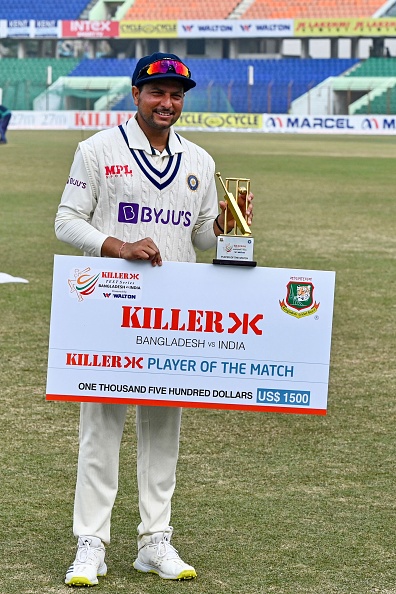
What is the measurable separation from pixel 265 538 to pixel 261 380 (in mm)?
999

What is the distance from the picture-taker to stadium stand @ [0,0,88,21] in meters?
79.4

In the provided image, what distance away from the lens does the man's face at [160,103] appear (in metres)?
4.23

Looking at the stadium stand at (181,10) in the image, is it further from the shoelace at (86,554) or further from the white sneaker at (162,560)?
the shoelace at (86,554)

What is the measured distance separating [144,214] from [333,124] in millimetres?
55104

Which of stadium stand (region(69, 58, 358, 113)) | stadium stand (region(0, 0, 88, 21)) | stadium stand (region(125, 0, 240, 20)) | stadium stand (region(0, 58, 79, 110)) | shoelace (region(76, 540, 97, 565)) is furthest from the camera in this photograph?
stadium stand (region(0, 0, 88, 21))

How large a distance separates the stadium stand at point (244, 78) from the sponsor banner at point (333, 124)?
223 inches

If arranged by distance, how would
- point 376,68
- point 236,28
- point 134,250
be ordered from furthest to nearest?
point 236,28
point 376,68
point 134,250

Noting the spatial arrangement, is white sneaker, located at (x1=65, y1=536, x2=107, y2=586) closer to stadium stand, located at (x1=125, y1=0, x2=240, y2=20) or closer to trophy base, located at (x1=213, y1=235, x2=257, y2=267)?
trophy base, located at (x1=213, y1=235, x2=257, y2=267)

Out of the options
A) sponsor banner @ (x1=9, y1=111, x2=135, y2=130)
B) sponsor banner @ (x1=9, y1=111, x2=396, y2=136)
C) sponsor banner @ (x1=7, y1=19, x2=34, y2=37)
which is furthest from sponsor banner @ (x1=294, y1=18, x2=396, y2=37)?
sponsor banner @ (x1=7, y1=19, x2=34, y2=37)

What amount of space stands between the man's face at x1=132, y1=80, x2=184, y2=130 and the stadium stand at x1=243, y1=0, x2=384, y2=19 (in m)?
69.3

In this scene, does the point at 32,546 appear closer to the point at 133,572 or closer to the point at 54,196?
the point at 133,572

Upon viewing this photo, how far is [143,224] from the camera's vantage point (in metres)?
4.34

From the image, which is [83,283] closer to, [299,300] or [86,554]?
[299,300]

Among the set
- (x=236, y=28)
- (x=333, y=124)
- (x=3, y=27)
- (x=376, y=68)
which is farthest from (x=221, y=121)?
(x=3, y=27)
